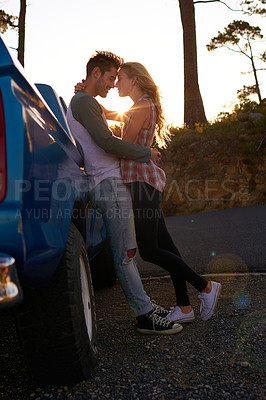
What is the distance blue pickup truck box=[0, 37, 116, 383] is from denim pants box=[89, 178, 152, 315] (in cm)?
32

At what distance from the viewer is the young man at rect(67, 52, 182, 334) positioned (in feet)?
9.86

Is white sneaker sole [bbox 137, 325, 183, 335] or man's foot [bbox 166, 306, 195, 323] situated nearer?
white sneaker sole [bbox 137, 325, 183, 335]

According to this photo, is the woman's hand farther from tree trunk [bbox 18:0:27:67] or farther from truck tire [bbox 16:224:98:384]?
tree trunk [bbox 18:0:27:67]

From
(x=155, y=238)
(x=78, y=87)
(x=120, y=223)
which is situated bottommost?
(x=155, y=238)

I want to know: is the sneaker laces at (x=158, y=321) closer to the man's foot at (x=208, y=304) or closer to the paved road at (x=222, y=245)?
the man's foot at (x=208, y=304)

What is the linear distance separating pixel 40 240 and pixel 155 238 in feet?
5.06

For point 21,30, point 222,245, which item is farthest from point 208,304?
point 21,30

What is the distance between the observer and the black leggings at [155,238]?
315 centimetres

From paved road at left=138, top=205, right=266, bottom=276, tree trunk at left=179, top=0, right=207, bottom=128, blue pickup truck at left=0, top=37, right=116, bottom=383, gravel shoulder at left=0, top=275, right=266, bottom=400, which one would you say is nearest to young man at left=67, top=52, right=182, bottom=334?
gravel shoulder at left=0, top=275, right=266, bottom=400

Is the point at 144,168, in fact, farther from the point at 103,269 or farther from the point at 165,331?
the point at 103,269

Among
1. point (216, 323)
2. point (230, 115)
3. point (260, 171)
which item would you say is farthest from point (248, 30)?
point (216, 323)

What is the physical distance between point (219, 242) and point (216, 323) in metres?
3.75

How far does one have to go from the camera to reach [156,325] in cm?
315

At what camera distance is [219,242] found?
6980 millimetres
